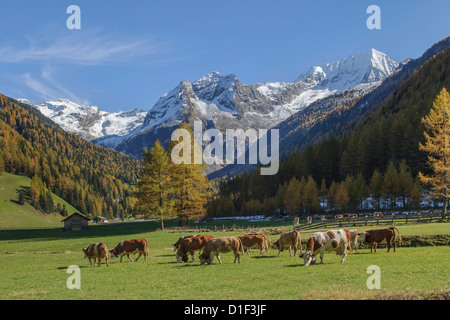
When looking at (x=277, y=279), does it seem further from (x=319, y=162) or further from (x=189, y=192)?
(x=319, y=162)

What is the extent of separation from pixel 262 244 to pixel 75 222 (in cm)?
7523

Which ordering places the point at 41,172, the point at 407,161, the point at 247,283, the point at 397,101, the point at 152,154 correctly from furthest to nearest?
1. the point at 41,172
2. the point at 397,101
3. the point at 407,161
4. the point at 152,154
5. the point at 247,283

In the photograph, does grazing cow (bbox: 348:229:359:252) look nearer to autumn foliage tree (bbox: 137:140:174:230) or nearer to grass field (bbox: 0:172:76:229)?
autumn foliage tree (bbox: 137:140:174:230)

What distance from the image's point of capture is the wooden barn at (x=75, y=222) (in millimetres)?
85000

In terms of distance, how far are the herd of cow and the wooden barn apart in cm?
6614

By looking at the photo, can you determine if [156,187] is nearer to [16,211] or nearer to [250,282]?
[250,282]

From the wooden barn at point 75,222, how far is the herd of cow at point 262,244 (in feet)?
217

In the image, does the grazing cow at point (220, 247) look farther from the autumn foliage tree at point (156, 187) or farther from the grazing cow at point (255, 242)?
the autumn foliage tree at point (156, 187)

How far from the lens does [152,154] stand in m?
57.1

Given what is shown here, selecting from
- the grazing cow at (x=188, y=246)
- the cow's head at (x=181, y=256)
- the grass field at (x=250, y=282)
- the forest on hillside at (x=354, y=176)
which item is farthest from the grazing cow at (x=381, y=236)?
the forest on hillside at (x=354, y=176)

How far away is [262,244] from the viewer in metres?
26.3
